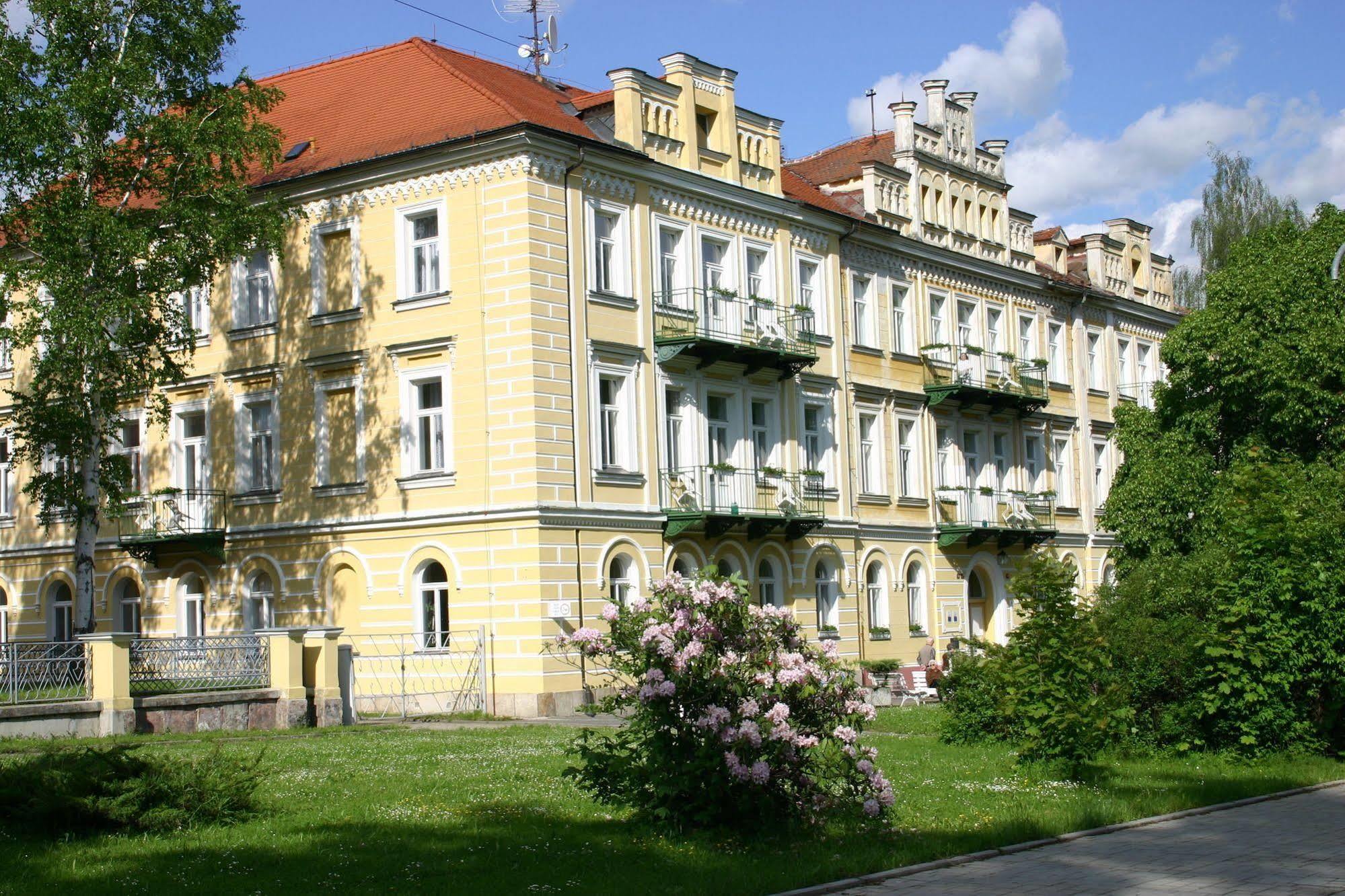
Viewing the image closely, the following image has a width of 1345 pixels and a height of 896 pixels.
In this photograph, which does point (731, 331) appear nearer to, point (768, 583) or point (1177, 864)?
point (768, 583)

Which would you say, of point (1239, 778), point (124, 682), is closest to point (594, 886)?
point (1239, 778)

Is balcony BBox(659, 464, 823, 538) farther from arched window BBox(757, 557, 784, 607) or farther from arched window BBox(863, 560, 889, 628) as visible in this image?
arched window BBox(863, 560, 889, 628)

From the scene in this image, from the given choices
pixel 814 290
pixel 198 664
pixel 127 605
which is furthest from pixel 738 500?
pixel 127 605

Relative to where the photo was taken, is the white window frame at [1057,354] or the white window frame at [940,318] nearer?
the white window frame at [940,318]

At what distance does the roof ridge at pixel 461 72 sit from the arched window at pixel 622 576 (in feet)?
29.5

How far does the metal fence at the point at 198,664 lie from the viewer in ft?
79.3

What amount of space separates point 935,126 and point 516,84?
1520 centimetres

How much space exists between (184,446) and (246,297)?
399 cm

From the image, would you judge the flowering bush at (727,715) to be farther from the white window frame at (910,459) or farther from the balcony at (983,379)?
the balcony at (983,379)

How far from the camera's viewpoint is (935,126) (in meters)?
46.1

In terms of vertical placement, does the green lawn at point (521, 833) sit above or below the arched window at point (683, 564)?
below

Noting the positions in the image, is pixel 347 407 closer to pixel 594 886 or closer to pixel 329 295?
pixel 329 295

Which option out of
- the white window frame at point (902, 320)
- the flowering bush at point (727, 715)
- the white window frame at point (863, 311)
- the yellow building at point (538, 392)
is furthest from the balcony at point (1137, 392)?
Answer: the flowering bush at point (727, 715)

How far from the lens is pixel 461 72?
112ft
